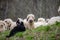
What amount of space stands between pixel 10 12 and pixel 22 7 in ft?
4.02

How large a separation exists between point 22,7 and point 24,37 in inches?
598

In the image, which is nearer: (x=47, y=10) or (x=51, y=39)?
(x=51, y=39)

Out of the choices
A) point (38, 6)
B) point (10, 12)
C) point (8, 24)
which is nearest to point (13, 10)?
point (10, 12)

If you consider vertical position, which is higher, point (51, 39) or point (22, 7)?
point (22, 7)

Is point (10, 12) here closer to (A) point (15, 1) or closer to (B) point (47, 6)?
(A) point (15, 1)

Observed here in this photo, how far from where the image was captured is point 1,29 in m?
10.2

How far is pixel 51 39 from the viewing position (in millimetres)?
6590

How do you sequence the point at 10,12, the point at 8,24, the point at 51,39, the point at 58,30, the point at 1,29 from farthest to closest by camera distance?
the point at 10,12 < the point at 8,24 < the point at 1,29 < the point at 58,30 < the point at 51,39

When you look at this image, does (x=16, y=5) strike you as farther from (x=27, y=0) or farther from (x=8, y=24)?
(x=8, y=24)

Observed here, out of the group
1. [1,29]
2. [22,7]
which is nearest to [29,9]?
[22,7]

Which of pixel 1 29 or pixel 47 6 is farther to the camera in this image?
pixel 47 6

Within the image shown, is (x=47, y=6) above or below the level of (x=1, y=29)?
above

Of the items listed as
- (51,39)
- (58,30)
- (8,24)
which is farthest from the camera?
(8,24)

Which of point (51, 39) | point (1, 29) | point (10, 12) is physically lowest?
point (51, 39)
